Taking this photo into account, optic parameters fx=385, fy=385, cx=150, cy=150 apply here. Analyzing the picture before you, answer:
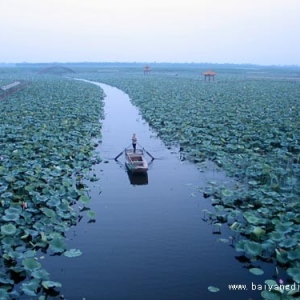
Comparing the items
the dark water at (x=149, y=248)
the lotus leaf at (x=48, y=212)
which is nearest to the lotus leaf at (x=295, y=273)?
the dark water at (x=149, y=248)

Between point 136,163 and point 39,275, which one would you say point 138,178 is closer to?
point 136,163

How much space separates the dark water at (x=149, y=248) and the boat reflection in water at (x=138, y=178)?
0.28 ft

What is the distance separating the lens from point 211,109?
921 inches

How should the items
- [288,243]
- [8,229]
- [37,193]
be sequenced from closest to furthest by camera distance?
[288,243]
[8,229]
[37,193]

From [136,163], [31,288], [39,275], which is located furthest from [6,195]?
[136,163]

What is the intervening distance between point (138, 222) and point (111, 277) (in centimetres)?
220

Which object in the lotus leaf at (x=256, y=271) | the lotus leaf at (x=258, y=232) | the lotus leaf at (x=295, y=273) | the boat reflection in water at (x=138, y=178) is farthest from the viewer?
the boat reflection in water at (x=138, y=178)

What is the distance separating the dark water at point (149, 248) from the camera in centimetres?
606

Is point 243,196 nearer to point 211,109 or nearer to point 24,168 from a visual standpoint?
point 24,168

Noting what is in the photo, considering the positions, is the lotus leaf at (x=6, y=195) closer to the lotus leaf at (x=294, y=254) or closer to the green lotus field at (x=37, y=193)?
the green lotus field at (x=37, y=193)

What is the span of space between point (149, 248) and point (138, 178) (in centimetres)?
437

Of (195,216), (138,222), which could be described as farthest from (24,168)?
(195,216)

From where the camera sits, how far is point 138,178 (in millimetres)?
11531

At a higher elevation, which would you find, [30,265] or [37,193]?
[37,193]
